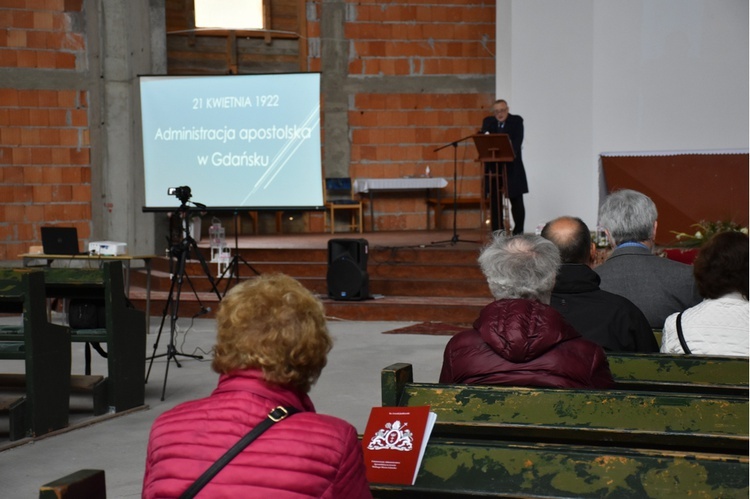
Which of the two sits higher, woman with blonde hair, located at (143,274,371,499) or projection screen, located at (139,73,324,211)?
projection screen, located at (139,73,324,211)

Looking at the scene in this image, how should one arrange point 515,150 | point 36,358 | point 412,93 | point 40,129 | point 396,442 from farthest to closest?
point 412,93 → point 40,129 → point 515,150 → point 36,358 → point 396,442

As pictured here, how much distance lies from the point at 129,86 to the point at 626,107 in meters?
5.45

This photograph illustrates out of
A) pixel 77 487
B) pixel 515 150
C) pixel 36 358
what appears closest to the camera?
pixel 77 487

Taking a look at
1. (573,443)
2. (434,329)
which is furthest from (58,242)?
(573,443)

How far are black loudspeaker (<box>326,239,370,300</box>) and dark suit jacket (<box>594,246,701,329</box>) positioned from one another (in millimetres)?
4673

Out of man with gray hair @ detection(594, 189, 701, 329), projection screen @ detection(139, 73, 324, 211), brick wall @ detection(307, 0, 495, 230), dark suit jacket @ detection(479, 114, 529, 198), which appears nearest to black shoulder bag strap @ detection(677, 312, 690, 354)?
man with gray hair @ detection(594, 189, 701, 329)

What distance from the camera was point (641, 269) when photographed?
3852 mm

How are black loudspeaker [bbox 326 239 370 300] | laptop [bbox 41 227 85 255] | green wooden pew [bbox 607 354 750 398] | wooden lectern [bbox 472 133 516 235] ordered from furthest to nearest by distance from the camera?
wooden lectern [bbox 472 133 516 235]
black loudspeaker [bbox 326 239 370 300]
laptop [bbox 41 227 85 255]
green wooden pew [bbox 607 354 750 398]

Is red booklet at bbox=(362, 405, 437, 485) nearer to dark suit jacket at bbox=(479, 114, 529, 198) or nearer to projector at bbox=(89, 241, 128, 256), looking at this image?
projector at bbox=(89, 241, 128, 256)

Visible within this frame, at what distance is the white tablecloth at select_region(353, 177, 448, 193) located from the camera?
13.1 meters

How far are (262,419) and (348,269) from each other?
6825 millimetres

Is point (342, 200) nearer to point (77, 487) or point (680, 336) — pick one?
point (680, 336)

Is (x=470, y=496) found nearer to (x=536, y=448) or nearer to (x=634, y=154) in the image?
→ (x=536, y=448)

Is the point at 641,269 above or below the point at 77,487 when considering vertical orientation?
above
